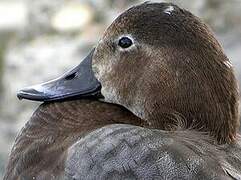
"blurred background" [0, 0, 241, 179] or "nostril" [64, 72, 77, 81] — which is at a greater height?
"nostril" [64, 72, 77, 81]

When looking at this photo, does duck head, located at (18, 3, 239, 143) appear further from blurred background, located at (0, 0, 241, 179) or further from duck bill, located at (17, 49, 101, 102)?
blurred background, located at (0, 0, 241, 179)

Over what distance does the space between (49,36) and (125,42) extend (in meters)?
4.16

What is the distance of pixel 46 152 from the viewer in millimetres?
2562

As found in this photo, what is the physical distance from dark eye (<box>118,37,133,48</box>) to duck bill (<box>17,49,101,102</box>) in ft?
0.51

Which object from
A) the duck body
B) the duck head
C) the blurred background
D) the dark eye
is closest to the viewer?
the duck body

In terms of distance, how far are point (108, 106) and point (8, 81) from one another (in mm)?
3236

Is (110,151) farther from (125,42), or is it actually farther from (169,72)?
(125,42)

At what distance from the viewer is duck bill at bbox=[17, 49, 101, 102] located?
2768 mm

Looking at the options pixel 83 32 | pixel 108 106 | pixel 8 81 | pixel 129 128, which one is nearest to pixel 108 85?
pixel 108 106

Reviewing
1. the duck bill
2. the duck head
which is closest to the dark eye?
the duck head

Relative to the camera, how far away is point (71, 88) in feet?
9.25

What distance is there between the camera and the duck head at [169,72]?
2.53 m

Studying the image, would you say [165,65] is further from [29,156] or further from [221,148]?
[29,156]

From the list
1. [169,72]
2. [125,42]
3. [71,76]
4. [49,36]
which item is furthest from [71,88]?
[49,36]
